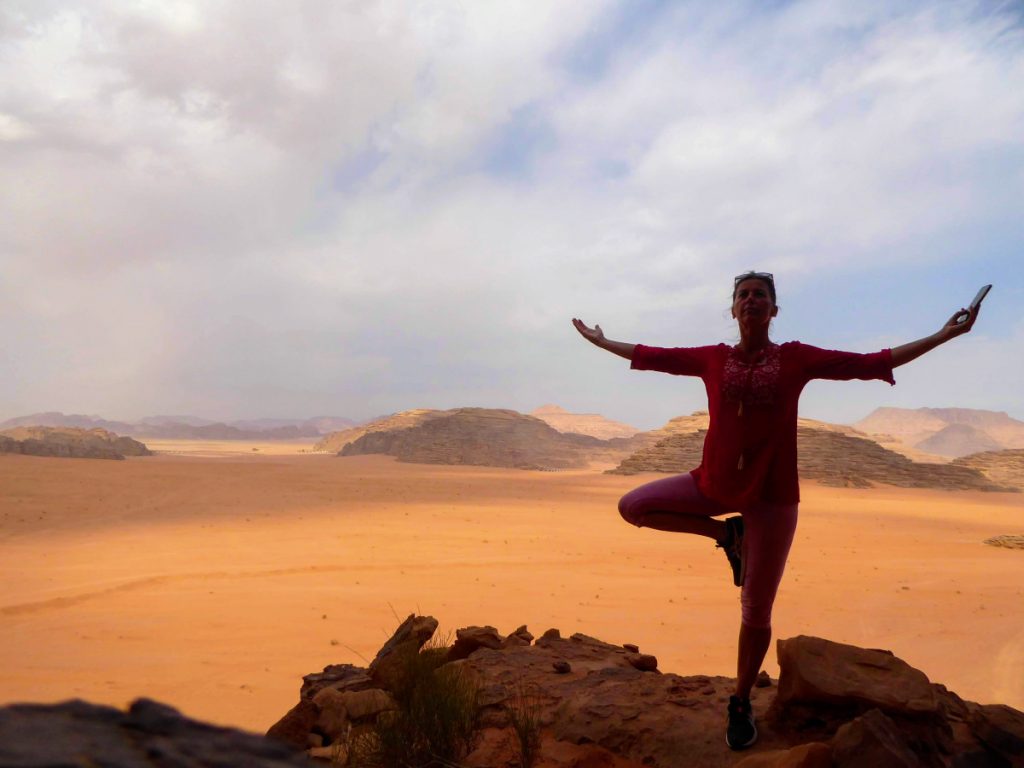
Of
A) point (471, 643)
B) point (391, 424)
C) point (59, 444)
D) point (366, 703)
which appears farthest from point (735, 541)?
point (391, 424)

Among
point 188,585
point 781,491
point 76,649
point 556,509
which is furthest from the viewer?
point 556,509

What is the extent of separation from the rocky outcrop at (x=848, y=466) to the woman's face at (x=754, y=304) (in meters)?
28.6

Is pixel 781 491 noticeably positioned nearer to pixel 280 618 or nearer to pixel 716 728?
pixel 716 728

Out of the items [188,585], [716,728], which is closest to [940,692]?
[716,728]

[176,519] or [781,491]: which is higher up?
[781,491]

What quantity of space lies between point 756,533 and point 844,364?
0.83 m

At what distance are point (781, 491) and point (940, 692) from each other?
4.87 feet

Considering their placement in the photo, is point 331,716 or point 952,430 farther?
point 952,430

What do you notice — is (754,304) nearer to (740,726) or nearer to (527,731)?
(740,726)

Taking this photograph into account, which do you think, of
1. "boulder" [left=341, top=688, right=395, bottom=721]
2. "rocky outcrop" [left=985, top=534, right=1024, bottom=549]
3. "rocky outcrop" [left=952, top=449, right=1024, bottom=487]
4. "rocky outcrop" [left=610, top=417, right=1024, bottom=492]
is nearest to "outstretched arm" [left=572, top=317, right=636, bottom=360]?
"boulder" [left=341, top=688, right=395, bottom=721]

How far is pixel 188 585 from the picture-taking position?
26.2 feet

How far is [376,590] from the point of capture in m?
7.95

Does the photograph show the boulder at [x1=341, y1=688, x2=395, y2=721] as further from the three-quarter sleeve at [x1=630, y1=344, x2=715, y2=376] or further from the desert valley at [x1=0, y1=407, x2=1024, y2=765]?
the three-quarter sleeve at [x1=630, y1=344, x2=715, y2=376]

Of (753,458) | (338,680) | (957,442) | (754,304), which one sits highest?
(957,442)
